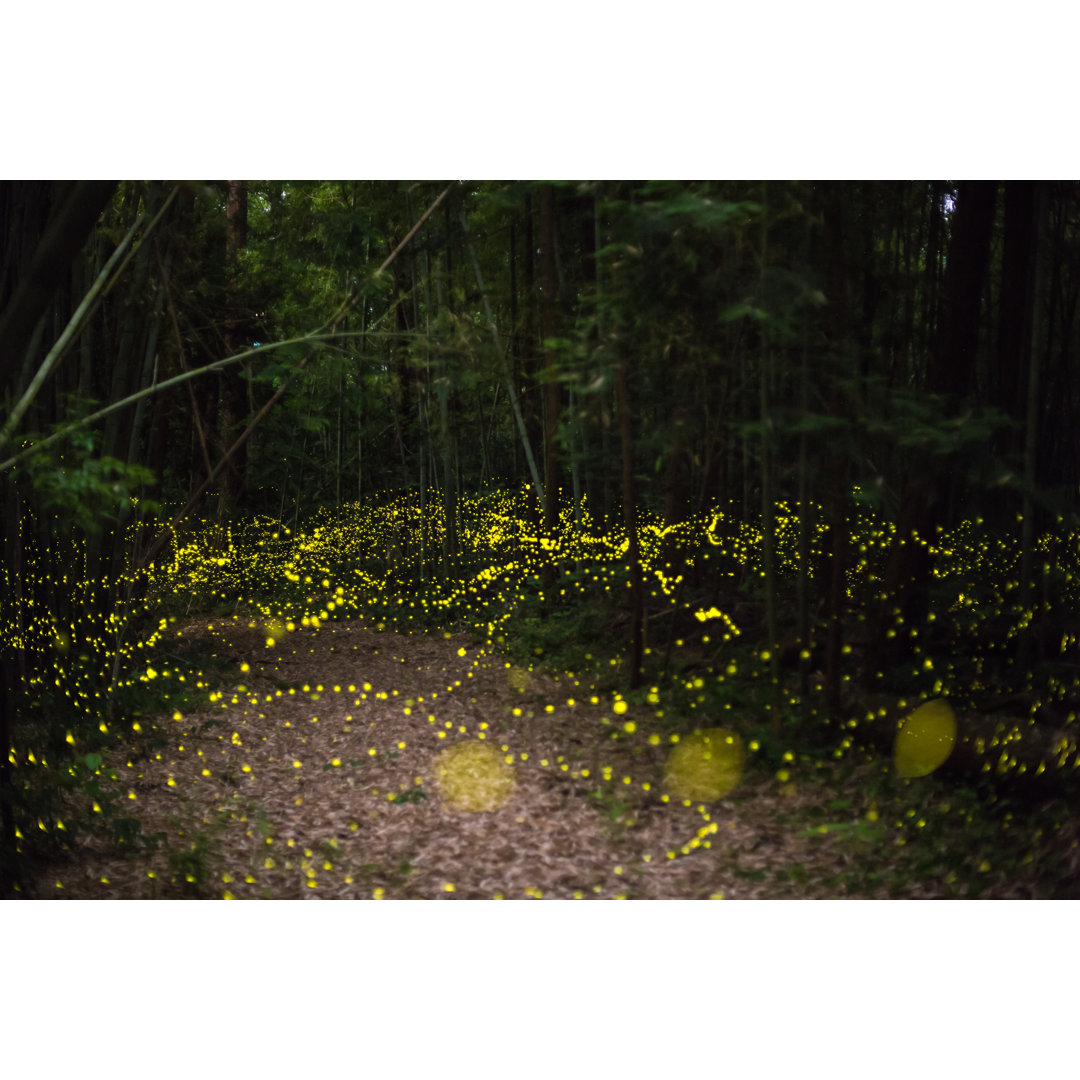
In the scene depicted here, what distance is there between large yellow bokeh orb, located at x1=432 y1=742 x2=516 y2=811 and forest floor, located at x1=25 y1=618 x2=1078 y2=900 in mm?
36

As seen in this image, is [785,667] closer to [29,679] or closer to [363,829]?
[363,829]

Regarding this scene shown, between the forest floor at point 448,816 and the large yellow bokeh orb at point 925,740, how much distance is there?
0.60ft

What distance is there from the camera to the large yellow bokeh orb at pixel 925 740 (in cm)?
299

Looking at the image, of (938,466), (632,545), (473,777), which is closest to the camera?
(938,466)

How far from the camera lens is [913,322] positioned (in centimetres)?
302

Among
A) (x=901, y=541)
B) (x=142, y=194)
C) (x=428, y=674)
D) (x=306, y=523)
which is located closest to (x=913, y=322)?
(x=901, y=541)

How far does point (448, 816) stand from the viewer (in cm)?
315

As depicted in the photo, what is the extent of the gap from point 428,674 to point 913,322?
233 centimetres

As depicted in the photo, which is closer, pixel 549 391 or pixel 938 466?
pixel 938 466

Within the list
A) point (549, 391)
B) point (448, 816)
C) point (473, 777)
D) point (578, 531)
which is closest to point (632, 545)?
point (578, 531)

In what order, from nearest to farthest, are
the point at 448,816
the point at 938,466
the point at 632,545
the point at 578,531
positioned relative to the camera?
the point at 938,466 → the point at 448,816 → the point at 632,545 → the point at 578,531

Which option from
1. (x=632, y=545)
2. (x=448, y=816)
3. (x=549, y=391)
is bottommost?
(x=448, y=816)

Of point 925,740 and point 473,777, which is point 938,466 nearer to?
point 925,740

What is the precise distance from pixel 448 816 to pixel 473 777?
178mm
